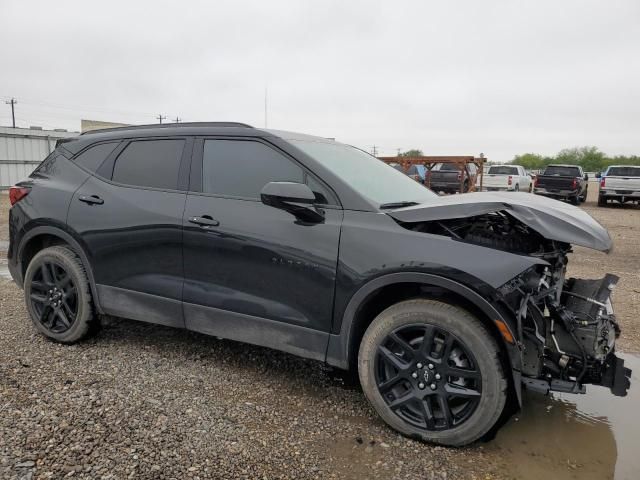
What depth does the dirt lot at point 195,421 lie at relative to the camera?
244 cm

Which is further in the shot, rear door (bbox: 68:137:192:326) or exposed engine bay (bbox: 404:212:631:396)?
rear door (bbox: 68:137:192:326)

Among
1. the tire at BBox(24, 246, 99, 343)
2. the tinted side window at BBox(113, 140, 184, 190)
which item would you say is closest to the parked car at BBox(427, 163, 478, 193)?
the tinted side window at BBox(113, 140, 184, 190)

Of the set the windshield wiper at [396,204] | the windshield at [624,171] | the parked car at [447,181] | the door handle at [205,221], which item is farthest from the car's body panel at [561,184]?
the door handle at [205,221]

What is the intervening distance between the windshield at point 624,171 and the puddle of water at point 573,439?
754 inches

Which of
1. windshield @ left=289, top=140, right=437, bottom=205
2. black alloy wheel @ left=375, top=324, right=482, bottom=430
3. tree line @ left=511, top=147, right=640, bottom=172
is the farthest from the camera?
tree line @ left=511, top=147, right=640, bottom=172

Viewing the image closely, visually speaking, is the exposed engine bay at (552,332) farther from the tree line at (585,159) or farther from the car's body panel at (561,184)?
the tree line at (585,159)

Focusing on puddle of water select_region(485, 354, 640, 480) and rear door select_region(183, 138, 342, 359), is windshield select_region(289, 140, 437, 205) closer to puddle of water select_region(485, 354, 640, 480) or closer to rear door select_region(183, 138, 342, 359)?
rear door select_region(183, 138, 342, 359)

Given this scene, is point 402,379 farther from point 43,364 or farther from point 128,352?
point 43,364

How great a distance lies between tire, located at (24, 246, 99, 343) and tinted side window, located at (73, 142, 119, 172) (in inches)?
27.6

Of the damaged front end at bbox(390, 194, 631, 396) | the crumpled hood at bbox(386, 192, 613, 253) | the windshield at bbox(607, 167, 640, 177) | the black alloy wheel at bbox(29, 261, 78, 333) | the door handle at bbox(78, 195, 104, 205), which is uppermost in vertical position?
the windshield at bbox(607, 167, 640, 177)

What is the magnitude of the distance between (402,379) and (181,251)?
5.56 feet

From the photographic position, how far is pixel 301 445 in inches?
104

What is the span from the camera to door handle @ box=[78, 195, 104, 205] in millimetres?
3648

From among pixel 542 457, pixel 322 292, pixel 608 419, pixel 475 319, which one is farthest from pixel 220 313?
pixel 608 419
